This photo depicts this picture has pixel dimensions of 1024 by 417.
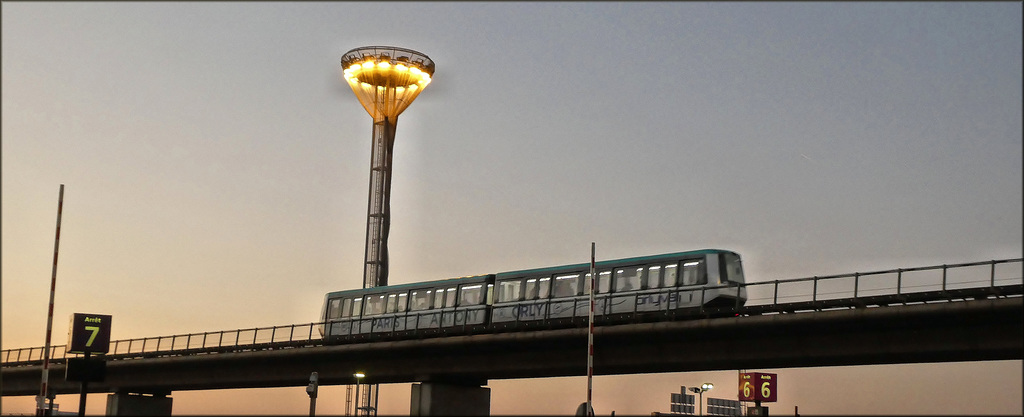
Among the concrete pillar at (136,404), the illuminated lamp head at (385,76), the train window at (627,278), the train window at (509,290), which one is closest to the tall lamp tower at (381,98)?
the illuminated lamp head at (385,76)

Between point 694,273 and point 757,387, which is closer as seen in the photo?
point 694,273

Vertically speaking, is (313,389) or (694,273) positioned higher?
(694,273)

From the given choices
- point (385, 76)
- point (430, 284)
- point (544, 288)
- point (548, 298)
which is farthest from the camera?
point (385, 76)

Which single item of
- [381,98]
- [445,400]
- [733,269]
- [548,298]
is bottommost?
[445,400]

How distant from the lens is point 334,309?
61.2 metres

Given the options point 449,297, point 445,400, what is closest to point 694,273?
point 445,400

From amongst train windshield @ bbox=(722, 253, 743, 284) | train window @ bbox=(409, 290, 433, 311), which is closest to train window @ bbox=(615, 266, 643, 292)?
train windshield @ bbox=(722, 253, 743, 284)

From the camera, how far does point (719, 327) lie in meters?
36.1

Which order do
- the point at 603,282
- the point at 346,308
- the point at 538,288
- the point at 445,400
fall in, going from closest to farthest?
the point at 603,282
the point at 445,400
the point at 538,288
the point at 346,308

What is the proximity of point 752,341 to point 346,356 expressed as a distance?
873 inches

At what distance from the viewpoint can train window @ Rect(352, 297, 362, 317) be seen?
5884 cm

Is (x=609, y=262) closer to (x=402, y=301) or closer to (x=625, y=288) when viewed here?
(x=625, y=288)

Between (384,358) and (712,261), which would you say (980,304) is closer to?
(712,261)

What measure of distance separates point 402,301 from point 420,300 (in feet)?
5.37
